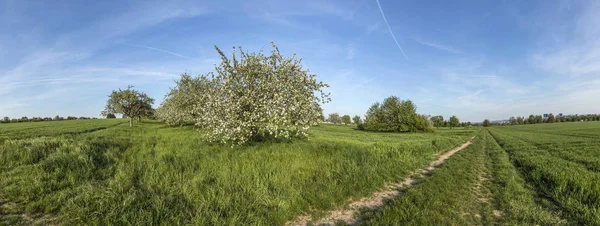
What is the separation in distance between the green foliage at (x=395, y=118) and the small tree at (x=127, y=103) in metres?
62.8

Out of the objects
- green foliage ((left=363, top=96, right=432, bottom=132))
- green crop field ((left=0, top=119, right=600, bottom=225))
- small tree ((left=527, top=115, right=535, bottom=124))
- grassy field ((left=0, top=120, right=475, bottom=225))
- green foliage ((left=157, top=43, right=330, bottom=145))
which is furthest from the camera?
small tree ((left=527, top=115, right=535, bottom=124))

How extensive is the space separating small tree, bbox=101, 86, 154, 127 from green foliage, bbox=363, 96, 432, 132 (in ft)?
206

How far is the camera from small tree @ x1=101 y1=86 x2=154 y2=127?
44625 mm

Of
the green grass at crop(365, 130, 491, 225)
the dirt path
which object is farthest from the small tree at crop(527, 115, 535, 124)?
the dirt path

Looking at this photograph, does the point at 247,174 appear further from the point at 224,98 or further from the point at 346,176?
the point at 224,98

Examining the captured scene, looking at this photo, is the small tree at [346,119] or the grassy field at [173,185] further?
the small tree at [346,119]

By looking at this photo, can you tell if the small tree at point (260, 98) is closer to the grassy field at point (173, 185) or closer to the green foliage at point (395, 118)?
the grassy field at point (173, 185)

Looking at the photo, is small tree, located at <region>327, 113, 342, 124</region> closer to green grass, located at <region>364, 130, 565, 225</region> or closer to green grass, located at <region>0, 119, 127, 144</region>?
green grass, located at <region>0, 119, 127, 144</region>

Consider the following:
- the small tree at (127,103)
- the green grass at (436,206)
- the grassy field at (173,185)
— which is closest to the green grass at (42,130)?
the small tree at (127,103)

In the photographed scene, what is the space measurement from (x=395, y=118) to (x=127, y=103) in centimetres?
6839

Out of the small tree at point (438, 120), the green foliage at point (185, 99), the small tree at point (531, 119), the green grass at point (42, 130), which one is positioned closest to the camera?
the green grass at point (42, 130)

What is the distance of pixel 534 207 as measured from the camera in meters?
6.62

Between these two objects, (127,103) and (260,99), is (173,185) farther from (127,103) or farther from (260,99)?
(127,103)

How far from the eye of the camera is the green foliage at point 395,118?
2714 inches
